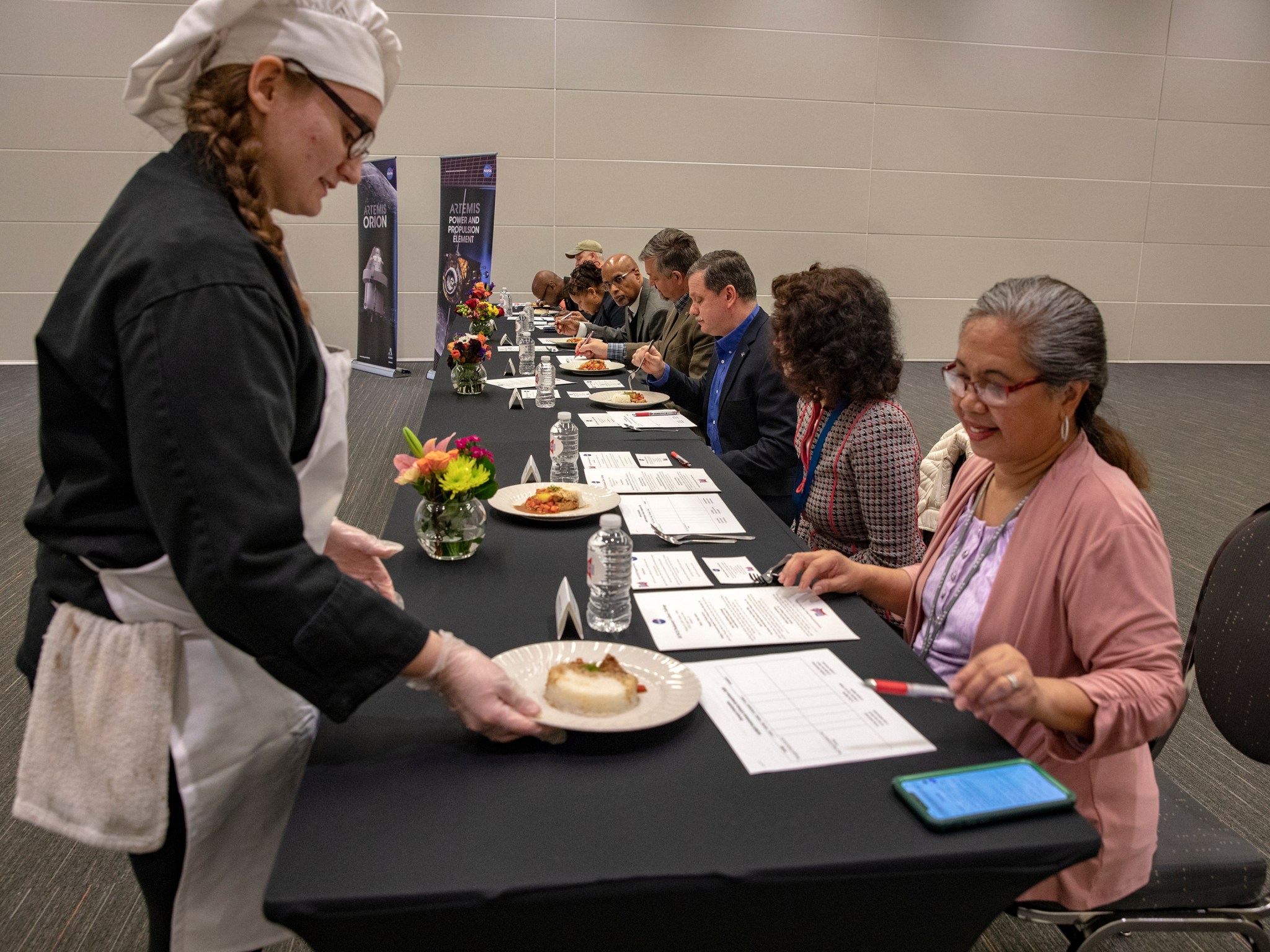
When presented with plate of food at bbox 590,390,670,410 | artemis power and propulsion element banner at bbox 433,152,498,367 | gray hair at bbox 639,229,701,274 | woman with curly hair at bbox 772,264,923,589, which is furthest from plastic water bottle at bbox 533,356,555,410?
artemis power and propulsion element banner at bbox 433,152,498,367

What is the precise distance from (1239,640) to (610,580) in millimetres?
1013

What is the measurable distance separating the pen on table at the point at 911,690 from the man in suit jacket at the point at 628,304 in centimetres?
438

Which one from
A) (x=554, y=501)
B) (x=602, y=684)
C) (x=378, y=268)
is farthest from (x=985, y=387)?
(x=378, y=268)

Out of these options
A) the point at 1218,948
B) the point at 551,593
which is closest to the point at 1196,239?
the point at 1218,948

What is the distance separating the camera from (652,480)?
2.38 metres

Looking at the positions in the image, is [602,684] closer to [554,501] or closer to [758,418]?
[554,501]

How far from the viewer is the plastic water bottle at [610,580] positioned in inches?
Answer: 56.2

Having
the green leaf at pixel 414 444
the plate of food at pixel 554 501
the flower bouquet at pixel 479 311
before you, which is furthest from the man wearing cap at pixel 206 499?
the flower bouquet at pixel 479 311

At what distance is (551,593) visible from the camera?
62.1 inches

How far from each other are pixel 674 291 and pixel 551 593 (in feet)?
11.1

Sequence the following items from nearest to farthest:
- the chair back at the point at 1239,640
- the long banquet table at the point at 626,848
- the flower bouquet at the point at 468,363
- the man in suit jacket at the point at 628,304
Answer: the long banquet table at the point at 626,848, the chair back at the point at 1239,640, the flower bouquet at the point at 468,363, the man in suit jacket at the point at 628,304

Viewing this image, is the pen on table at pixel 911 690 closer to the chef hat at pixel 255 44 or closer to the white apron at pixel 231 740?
the white apron at pixel 231 740

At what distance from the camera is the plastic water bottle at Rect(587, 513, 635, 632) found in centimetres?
143

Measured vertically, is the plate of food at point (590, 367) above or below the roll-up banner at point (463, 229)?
below
